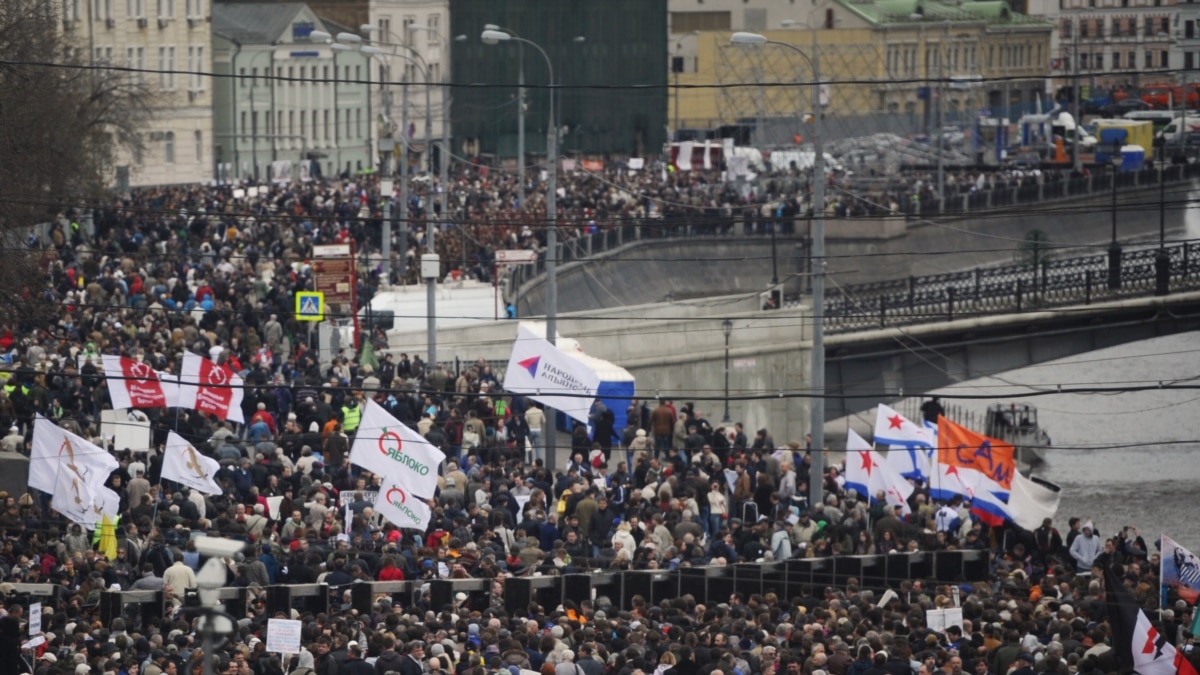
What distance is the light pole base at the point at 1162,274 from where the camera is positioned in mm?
47438

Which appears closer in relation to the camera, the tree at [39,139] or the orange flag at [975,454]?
the orange flag at [975,454]

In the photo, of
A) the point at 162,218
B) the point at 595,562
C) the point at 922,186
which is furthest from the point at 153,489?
the point at 922,186

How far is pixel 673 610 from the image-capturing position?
21.2 m

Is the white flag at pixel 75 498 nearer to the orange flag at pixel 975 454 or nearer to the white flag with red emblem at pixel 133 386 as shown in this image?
the white flag with red emblem at pixel 133 386

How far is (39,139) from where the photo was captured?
42156 millimetres

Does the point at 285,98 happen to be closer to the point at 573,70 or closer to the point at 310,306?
the point at 573,70

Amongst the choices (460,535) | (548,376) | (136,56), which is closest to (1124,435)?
(548,376)

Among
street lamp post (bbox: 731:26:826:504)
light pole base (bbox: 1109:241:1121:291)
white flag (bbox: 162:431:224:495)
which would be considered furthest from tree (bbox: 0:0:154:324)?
light pole base (bbox: 1109:241:1121:291)

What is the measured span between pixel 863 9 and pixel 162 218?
7795 centimetres

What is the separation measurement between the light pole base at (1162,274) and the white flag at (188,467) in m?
26.9

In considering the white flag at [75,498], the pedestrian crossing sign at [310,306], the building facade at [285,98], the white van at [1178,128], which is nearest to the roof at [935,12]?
the building facade at [285,98]

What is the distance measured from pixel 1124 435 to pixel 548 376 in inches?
1225

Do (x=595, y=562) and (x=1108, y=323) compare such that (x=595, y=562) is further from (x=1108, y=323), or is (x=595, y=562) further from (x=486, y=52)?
(x=486, y=52)

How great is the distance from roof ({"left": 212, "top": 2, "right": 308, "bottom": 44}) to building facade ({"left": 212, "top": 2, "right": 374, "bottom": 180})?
0.14ft
